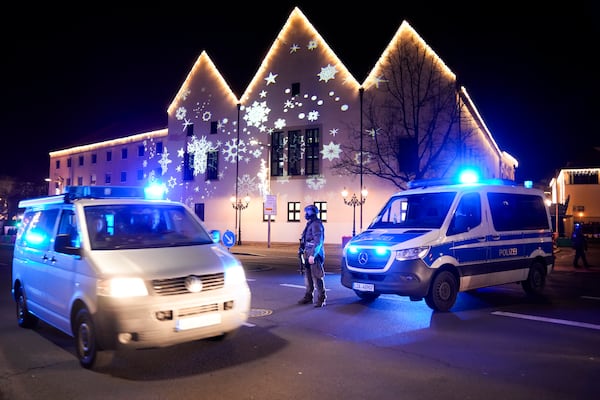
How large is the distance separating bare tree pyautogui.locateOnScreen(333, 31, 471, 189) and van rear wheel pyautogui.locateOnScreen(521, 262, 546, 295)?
19159 mm

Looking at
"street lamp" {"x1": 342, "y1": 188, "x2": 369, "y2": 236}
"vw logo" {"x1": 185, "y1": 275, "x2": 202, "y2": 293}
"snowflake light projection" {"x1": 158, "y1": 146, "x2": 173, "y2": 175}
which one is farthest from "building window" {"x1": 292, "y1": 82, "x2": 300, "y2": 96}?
"vw logo" {"x1": 185, "y1": 275, "x2": 202, "y2": 293}

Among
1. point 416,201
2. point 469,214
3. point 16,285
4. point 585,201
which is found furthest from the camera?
point 585,201

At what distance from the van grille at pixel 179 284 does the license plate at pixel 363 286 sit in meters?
3.88

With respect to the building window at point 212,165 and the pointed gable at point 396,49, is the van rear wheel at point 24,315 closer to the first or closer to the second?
the pointed gable at point 396,49

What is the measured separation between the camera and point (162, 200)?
678cm

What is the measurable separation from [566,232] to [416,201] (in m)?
52.6

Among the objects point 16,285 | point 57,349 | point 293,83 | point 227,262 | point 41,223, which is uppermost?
point 293,83

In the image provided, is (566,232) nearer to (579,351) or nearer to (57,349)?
(579,351)

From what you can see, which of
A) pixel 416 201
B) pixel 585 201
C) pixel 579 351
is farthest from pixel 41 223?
pixel 585 201

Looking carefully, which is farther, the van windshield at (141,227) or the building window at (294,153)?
the building window at (294,153)

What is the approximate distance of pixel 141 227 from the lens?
20.6 ft

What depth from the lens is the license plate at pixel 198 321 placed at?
17.2 feet

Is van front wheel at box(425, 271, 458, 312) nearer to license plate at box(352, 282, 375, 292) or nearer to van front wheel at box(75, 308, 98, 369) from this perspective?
license plate at box(352, 282, 375, 292)

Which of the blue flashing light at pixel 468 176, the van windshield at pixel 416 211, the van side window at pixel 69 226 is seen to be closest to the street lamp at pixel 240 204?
the blue flashing light at pixel 468 176
